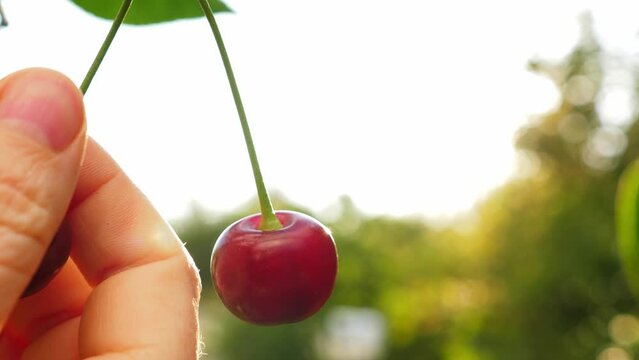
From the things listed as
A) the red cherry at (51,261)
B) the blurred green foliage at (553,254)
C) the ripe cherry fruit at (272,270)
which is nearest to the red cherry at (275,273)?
the ripe cherry fruit at (272,270)

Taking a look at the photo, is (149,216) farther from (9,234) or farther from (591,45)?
(591,45)

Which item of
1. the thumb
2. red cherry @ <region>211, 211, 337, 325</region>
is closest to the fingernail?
the thumb

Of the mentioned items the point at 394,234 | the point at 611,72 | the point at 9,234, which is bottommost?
the point at 394,234

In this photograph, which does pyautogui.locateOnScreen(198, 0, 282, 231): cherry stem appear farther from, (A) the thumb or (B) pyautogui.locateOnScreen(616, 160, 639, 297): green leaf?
(B) pyautogui.locateOnScreen(616, 160, 639, 297): green leaf

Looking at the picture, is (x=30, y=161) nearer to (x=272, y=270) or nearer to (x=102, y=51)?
(x=102, y=51)

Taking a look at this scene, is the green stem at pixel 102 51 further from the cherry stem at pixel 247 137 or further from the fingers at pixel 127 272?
the fingers at pixel 127 272

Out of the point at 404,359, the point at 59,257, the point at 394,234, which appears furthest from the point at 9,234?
the point at 394,234
